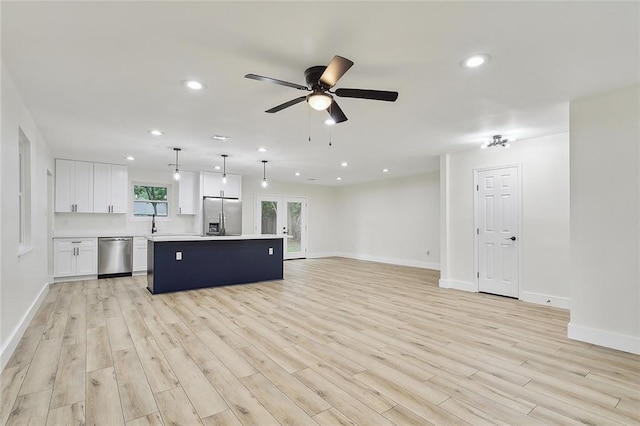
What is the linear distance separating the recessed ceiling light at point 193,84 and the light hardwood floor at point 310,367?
2498mm

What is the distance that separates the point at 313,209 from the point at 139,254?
5392 mm

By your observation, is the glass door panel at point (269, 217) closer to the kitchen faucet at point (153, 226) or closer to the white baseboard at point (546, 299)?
the kitchen faucet at point (153, 226)

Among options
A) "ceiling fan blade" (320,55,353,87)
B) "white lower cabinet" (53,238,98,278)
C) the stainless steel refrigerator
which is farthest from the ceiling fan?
"white lower cabinet" (53,238,98,278)

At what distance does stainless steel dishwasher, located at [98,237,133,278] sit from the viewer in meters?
6.61

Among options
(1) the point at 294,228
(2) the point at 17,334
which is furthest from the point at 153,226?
(2) the point at 17,334

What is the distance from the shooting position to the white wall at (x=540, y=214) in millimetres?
4488

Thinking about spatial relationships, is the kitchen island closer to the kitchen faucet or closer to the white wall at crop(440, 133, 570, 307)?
the kitchen faucet

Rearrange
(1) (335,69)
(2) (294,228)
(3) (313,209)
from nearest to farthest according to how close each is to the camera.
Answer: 1. (1) (335,69)
2. (2) (294,228)
3. (3) (313,209)

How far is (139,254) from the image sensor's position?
23.1 feet

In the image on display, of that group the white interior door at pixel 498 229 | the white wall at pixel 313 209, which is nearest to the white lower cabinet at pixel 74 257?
the white wall at pixel 313 209

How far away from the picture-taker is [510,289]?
197 inches

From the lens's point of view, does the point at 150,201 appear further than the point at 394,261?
No

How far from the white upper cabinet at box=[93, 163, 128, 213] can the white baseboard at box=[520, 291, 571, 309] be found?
8098 millimetres

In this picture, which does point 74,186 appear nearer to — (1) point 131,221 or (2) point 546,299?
(1) point 131,221
